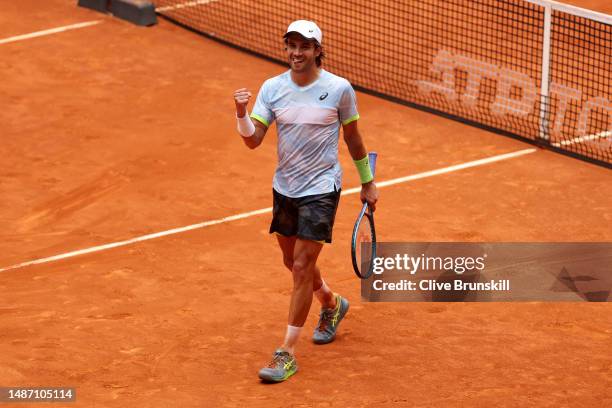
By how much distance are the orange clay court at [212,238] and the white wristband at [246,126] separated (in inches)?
68.4

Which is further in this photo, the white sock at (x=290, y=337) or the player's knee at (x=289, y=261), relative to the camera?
the player's knee at (x=289, y=261)

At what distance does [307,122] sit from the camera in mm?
8859

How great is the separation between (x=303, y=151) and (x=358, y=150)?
45 centimetres

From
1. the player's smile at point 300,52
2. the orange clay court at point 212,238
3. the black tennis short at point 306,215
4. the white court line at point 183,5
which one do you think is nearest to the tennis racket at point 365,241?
the black tennis short at point 306,215

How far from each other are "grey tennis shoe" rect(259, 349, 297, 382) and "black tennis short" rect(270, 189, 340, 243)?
2.79 feet

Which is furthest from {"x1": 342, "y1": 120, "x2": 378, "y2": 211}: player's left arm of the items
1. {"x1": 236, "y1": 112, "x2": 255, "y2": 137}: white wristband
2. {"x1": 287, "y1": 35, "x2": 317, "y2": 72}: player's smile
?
{"x1": 236, "y1": 112, "x2": 255, "y2": 137}: white wristband

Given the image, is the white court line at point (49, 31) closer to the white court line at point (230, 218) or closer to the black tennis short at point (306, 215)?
the white court line at point (230, 218)

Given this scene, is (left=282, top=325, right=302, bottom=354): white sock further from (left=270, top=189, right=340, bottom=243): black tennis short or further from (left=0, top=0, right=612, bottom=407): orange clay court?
(left=270, top=189, right=340, bottom=243): black tennis short

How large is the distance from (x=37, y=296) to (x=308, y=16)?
8.36m

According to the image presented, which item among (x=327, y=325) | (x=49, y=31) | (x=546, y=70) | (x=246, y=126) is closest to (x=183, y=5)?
(x=49, y=31)

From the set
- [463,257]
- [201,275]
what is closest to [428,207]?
[463,257]

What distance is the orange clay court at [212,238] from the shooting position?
29.7 ft

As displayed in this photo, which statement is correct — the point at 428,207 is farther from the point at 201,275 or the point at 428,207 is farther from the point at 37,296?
the point at 37,296

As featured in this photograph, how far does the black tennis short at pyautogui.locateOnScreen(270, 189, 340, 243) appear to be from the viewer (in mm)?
8867
